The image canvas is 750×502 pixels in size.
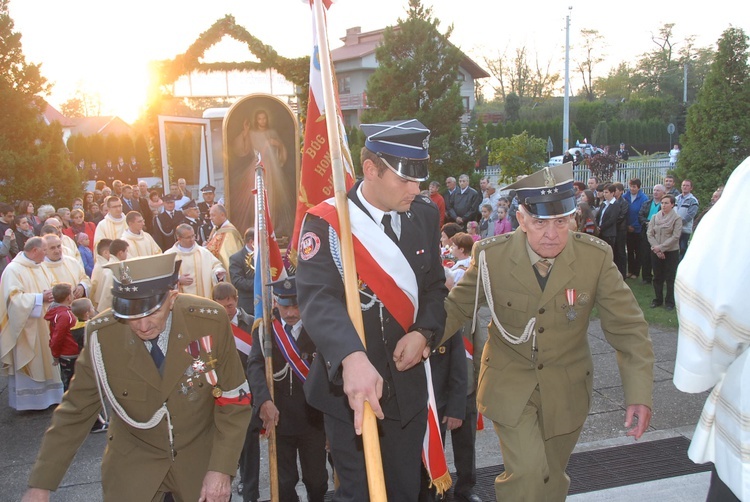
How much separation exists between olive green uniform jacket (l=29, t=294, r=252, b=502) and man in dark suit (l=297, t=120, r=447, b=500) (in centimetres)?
62

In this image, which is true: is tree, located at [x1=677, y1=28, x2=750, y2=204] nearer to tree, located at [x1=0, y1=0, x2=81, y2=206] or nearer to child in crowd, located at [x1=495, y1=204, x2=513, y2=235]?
child in crowd, located at [x1=495, y1=204, x2=513, y2=235]

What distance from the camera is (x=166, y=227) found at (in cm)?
1319

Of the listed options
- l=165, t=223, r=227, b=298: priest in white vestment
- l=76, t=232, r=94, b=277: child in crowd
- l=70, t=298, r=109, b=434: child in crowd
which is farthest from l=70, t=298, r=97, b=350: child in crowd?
l=76, t=232, r=94, b=277: child in crowd

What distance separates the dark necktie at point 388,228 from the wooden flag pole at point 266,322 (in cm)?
162

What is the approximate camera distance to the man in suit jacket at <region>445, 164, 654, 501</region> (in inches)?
140

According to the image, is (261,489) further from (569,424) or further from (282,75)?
(282,75)

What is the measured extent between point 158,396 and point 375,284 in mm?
1329

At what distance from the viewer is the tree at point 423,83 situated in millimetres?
18781

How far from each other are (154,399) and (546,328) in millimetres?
2133

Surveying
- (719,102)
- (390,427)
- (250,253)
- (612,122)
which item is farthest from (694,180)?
(612,122)

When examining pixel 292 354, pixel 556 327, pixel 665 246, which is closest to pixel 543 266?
pixel 556 327

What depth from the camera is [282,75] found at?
15477 millimetres

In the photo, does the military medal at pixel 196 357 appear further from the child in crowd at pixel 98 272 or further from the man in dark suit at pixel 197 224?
the man in dark suit at pixel 197 224

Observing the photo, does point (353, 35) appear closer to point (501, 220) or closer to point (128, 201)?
point (128, 201)
